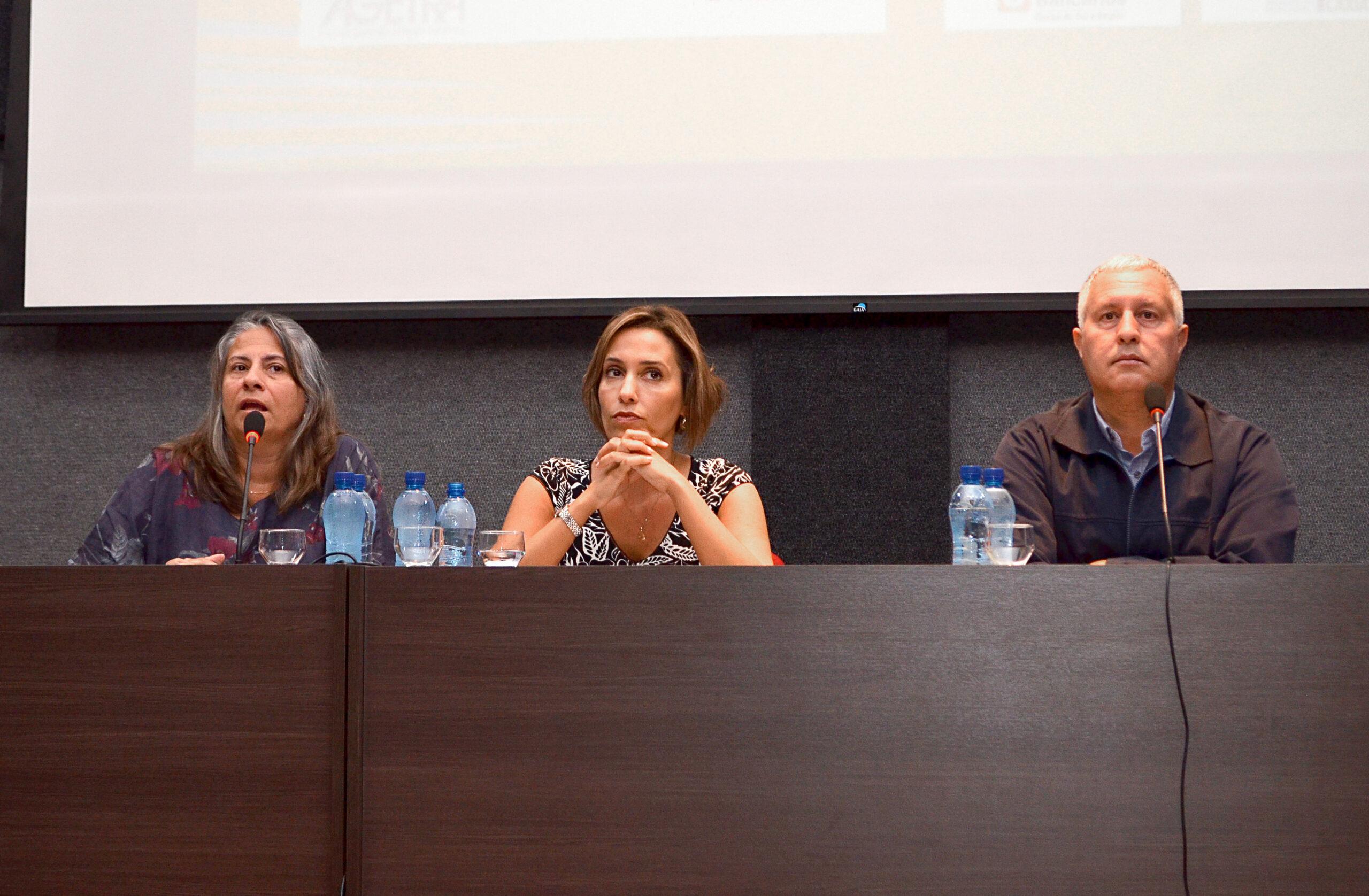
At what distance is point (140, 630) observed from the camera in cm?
122

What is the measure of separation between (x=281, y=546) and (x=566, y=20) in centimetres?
158

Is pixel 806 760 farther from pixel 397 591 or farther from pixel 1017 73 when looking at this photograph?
pixel 1017 73

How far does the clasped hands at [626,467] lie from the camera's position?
1.75 metres

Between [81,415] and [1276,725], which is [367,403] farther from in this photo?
[1276,725]


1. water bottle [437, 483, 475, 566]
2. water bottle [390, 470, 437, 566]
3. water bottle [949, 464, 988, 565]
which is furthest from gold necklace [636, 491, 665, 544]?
water bottle [949, 464, 988, 565]

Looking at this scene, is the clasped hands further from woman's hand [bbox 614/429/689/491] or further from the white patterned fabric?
the white patterned fabric

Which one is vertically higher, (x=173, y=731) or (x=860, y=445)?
(x=860, y=445)

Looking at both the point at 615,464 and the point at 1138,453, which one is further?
the point at 1138,453

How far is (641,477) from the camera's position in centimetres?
193

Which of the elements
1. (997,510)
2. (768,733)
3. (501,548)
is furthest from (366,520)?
(997,510)

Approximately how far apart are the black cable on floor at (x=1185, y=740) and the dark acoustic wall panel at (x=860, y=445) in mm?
1374

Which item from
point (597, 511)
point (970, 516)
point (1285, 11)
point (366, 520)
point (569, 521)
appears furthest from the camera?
point (1285, 11)

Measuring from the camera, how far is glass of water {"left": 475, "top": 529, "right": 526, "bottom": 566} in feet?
4.62

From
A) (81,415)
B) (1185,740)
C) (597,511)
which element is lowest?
(1185,740)
